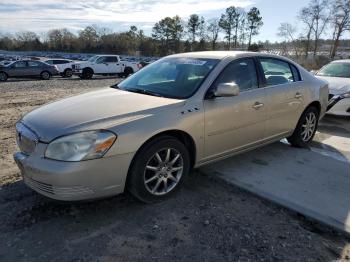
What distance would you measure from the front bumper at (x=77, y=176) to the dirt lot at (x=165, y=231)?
0.86 ft

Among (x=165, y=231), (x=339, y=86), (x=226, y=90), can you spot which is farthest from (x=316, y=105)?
(x=165, y=231)

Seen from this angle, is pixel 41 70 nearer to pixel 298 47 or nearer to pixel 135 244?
pixel 135 244

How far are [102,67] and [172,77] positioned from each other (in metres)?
21.0

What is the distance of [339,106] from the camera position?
25.0ft

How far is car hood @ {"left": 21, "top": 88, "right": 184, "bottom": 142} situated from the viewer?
3195mm

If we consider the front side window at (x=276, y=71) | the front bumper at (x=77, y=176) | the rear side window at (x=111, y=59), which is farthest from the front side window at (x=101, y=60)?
the front bumper at (x=77, y=176)

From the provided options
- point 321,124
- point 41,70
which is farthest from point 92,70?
point 321,124

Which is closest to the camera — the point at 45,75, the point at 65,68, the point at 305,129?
the point at 305,129

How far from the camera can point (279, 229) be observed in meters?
3.26

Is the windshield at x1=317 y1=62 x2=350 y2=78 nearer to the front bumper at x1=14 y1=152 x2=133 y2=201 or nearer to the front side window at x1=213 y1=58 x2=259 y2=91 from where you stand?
the front side window at x1=213 y1=58 x2=259 y2=91

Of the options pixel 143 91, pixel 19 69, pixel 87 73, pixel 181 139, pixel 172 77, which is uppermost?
pixel 172 77

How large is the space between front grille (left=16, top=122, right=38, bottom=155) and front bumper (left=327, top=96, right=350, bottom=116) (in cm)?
648

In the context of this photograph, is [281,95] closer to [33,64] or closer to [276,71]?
[276,71]

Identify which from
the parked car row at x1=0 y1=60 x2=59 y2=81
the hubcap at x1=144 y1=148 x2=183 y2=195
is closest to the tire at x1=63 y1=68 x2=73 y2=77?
the parked car row at x1=0 y1=60 x2=59 y2=81
